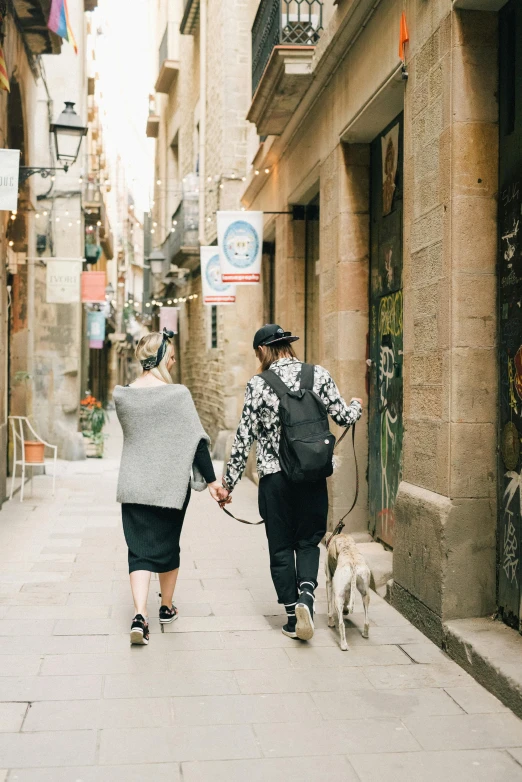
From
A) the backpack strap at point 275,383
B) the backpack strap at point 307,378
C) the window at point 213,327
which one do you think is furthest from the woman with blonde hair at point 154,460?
the window at point 213,327

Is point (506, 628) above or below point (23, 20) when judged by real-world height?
below

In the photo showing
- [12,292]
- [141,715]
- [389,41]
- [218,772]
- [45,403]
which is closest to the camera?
[218,772]

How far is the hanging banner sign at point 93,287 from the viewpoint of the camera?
1880cm

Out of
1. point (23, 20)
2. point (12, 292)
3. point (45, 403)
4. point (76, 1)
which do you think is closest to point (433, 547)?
point (23, 20)

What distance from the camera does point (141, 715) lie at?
13.6ft

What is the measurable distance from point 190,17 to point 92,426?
9.87m

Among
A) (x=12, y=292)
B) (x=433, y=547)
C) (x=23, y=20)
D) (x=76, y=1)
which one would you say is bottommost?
(x=433, y=547)

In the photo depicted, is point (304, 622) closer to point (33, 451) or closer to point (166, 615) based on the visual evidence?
point (166, 615)

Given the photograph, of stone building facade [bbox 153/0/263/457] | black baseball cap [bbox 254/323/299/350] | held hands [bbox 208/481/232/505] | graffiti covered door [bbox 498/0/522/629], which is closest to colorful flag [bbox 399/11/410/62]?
graffiti covered door [bbox 498/0/522/629]

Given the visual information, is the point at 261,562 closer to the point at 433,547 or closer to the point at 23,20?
the point at 433,547

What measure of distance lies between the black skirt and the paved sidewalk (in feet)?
1.48

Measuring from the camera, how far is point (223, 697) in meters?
4.42

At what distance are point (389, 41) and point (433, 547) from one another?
12.5 feet

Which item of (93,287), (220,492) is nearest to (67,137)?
(93,287)
